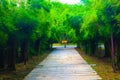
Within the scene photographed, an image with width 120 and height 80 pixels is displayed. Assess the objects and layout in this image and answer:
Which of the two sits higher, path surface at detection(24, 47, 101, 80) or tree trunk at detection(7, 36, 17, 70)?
tree trunk at detection(7, 36, 17, 70)

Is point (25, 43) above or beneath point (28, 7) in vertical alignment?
beneath

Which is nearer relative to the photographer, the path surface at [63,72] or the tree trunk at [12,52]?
the path surface at [63,72]

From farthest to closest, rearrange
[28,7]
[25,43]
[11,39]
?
1. [25,43]
2. [28,7]
3. [11,39]

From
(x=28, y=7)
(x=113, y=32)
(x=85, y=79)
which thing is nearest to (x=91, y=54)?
(x=28, y=7)

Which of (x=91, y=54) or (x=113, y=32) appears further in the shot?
(x=91, y=54)

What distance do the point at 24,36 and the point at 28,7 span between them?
2166mm

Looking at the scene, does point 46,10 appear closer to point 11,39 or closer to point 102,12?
point 11,39

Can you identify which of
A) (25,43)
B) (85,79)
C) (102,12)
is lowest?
(85,79)

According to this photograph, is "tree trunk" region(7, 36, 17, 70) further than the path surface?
Yes

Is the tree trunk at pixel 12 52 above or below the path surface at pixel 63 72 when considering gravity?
above

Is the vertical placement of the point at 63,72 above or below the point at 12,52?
below

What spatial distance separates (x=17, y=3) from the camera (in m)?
19.2

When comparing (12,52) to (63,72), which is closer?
(63,72)

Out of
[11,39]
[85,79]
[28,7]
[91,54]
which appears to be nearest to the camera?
[85,79]
